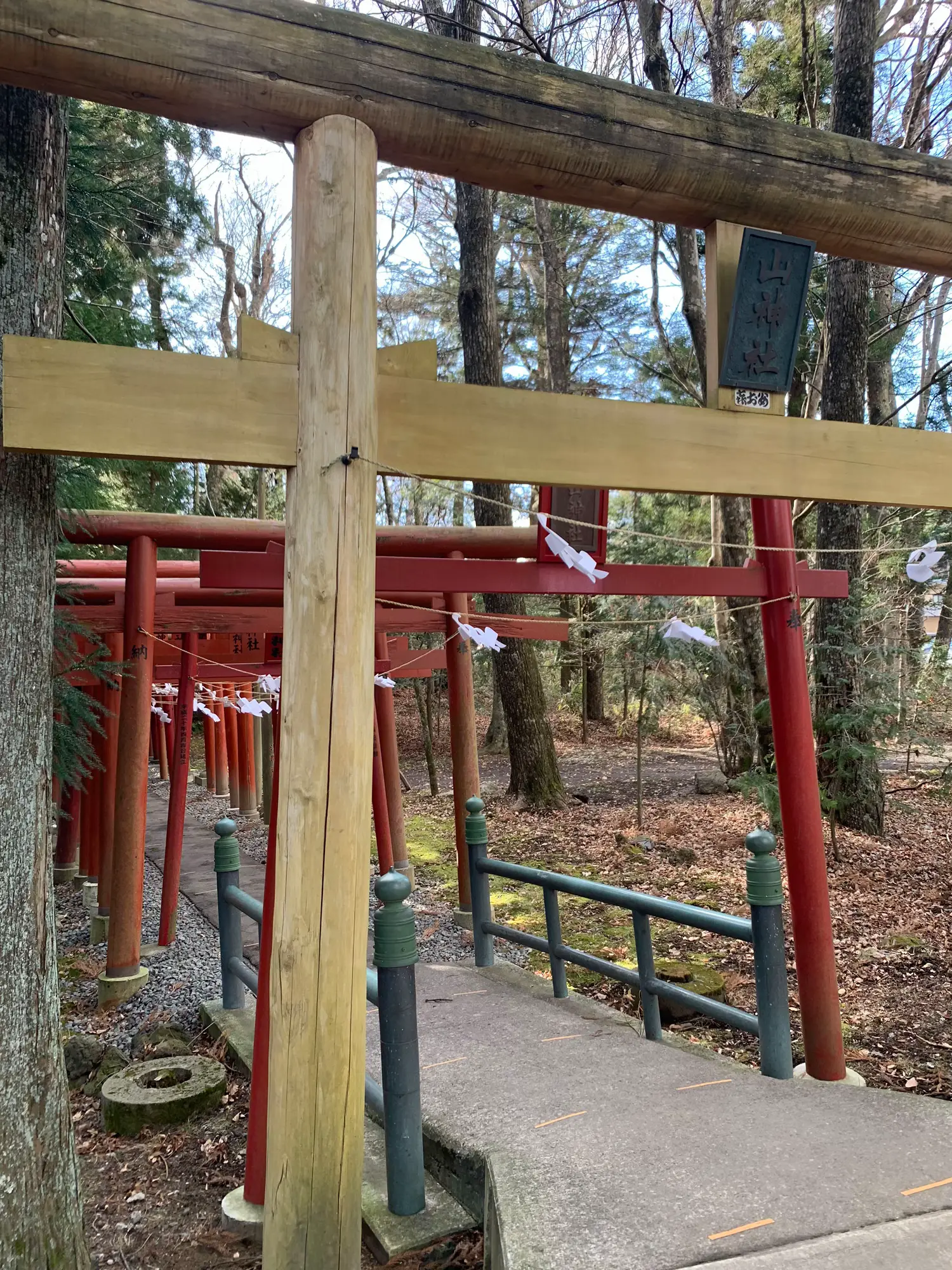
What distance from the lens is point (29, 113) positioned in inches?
107

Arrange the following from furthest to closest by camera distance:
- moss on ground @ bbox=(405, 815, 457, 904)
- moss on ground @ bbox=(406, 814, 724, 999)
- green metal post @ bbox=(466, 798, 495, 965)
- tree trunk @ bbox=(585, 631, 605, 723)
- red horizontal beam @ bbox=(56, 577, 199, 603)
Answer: tree trunk @ bbox=(585, 631, 605, 723) < moss on ground @ bbox=(405, 815, 457, 904) < red horizontal beam @ bbox=(56, 577, 199, 603) < moss on ground @ bbox=(406, 814, 724, 999) < green metal post @ bbox=(466, 798, 495, 965)

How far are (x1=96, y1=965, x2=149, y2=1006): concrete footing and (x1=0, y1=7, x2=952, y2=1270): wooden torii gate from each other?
14.8 ft

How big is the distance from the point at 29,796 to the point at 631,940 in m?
5.42

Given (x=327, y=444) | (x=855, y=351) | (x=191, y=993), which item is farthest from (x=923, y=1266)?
(x=855, y=351)

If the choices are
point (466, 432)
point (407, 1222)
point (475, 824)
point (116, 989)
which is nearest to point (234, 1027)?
point (116, 989)

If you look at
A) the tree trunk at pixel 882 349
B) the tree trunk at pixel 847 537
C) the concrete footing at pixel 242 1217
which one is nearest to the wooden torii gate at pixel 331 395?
the concrete footing at pixel 242 1217

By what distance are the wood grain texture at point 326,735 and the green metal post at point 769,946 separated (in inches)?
75.5

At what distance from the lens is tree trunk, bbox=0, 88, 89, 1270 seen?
2455mm

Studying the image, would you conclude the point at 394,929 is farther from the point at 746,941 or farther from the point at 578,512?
the point at 578,512

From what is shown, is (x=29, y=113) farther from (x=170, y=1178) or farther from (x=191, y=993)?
(x=191, y=993)

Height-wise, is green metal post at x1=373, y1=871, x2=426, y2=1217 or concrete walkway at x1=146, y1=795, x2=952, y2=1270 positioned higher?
green metal post at x1=373, y1=871, x2=426, y2=1217

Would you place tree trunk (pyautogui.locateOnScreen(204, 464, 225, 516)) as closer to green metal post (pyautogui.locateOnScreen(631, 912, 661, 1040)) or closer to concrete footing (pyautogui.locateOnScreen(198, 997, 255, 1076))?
concrete footing (pyautogui.locateOnScreen(198, 997, 255, 1076))

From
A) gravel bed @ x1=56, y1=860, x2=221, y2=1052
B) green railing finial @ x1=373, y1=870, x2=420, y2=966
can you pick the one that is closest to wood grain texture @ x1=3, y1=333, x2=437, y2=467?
green railing finial @ x1=373, y1=870, x2=420, y2=966

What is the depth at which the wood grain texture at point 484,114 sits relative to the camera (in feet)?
7.18
